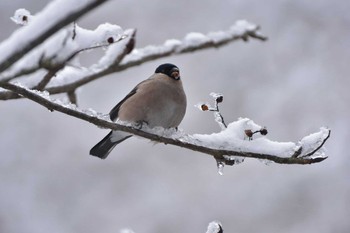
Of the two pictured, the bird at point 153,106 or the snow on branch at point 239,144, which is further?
the bird at point 153,106

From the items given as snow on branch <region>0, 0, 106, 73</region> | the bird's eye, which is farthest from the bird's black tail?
snow on branch <region>0, 0, 106, 73</region>

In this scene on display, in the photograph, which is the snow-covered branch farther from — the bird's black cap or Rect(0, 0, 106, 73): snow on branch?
the bird's black cap

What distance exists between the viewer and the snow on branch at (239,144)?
5.86ft

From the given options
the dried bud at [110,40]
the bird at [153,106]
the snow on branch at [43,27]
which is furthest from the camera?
the bird at [153,106]

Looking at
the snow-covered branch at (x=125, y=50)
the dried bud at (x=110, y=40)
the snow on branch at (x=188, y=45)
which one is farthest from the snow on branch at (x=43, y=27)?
the dried bud at (x=110, y=40)

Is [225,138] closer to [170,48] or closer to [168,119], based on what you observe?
[170,48]

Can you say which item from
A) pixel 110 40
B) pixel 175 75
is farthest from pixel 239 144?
pixel 175 75

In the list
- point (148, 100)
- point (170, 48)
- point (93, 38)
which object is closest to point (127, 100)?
point (148, 100)

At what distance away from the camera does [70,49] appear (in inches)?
43.5

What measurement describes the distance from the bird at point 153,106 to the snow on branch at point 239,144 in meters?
1.11

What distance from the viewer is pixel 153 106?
10.3ft

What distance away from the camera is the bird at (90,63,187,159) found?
10.1ft

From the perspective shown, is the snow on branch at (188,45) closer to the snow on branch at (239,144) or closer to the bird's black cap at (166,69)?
the snow on branch at (239,144)

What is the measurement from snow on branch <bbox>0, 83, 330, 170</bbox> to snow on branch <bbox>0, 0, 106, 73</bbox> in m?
0.81
